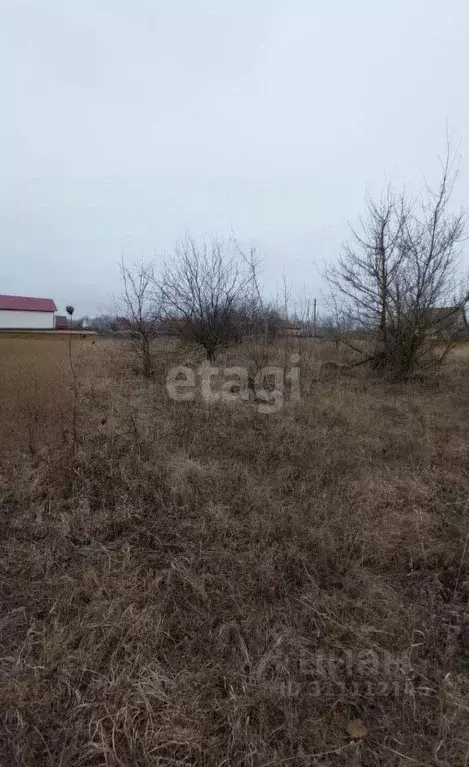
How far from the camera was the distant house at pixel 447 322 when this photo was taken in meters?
8.47

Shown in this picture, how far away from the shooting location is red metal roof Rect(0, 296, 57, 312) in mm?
40531

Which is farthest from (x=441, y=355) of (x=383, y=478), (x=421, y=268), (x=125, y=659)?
(x=125, y=659)

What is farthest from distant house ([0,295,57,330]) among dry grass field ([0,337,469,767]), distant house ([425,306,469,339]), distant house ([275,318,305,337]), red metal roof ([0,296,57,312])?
dry grass field ([0,337,469,767])

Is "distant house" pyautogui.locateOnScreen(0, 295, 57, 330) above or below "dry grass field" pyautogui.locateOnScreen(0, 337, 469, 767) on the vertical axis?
above

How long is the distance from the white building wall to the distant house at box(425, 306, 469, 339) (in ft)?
131

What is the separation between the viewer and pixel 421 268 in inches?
329

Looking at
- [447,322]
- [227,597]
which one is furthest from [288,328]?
[227,597]

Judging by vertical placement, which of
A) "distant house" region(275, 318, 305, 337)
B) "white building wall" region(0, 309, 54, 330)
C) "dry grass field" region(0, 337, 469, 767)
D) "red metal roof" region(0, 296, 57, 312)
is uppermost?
"red metal roof" region(0, 296, 57, 312)

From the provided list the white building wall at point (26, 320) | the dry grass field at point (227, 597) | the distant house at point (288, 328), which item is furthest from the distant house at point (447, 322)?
the white building wall at point (26, 320)

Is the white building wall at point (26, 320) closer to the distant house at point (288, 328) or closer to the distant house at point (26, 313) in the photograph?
the distant house at point (26, 313)

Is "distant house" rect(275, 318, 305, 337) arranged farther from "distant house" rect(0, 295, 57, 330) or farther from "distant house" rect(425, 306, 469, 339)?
"distant house" rect(0, 295, 57, 330)

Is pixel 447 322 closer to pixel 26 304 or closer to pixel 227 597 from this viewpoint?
pixel 227 597

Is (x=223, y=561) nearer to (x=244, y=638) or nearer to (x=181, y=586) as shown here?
(x=181, y=586)

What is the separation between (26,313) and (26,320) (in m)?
0.76
